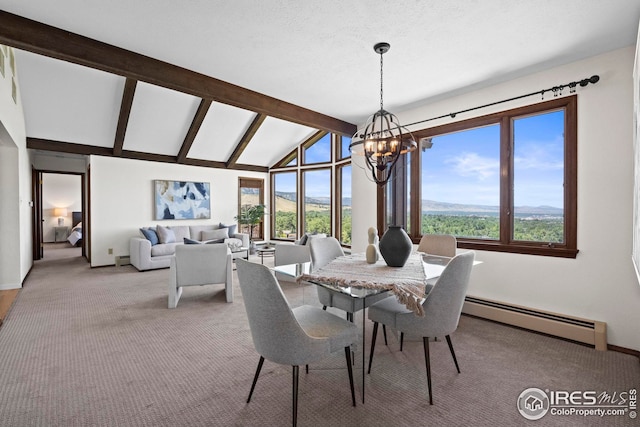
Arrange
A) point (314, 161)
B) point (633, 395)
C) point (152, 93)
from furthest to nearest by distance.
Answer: point (314, 161) → point (152, 93) → point (633, 395)

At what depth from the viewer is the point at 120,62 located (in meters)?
2.85

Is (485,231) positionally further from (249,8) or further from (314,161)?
(314,161)

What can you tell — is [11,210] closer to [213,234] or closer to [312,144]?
[213,234]

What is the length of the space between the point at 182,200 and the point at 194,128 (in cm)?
201

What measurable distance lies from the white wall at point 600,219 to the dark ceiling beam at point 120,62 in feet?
9.96

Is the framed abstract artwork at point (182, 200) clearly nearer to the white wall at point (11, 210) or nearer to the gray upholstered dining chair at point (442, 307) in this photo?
the white wall at point (11, 210)

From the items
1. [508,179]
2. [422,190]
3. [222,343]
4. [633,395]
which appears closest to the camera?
[633,395]

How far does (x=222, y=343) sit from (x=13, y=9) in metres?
3.09

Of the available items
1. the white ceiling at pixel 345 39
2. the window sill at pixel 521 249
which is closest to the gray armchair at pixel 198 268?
the white ceiling at pixel 345 39

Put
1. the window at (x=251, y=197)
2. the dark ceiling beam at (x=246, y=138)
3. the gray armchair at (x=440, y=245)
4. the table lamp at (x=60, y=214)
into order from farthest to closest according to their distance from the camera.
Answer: the table lamp at (x=60, y=214)
the window at (x=251, y=197)
the dark ceiling beam at (x=246, y=138)
the gray armchair at (x=440, y=245)

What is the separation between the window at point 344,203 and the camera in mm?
7004

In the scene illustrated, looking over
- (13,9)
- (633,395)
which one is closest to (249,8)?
(13,9)

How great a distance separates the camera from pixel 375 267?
94.7 inches

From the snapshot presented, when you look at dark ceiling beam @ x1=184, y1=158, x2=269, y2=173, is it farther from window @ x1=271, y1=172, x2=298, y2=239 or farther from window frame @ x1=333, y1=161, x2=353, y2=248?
window frame @ x1=333, y1=161, x2=353, y2=248
